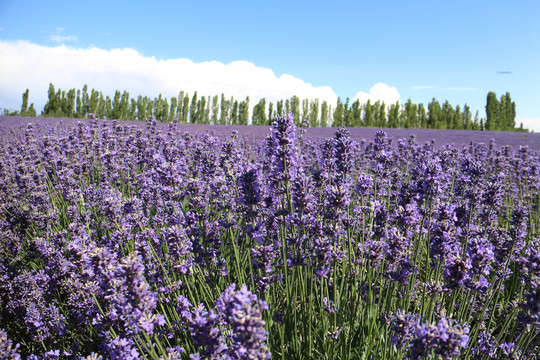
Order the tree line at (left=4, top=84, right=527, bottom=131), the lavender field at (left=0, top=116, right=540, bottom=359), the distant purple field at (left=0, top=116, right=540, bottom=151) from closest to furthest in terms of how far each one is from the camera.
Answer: the lavender field at (left=0, top=116, right=540, bottom=359) < the distant purple field at (left=0, top=116, right=540, bottom=151) < the tree line at (left=4, top=84, right=527, bottom=131)

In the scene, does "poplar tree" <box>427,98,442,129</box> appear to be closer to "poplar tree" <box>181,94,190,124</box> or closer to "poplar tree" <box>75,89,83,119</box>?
"poplar tree" <box>181,94,190,124</box>

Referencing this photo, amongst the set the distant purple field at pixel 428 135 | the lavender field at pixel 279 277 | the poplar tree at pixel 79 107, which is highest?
the poplar tree at pixel 79 107

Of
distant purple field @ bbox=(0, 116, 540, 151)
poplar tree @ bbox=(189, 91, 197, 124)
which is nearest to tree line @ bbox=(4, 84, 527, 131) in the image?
poplar tree @ bbox=(189, 91, 197, 124)

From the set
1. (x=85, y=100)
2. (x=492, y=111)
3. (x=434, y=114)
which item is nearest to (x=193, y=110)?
(x=85, y=100)

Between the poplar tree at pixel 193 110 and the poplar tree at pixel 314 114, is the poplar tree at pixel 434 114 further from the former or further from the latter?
the poplar tree at pixel 193 110

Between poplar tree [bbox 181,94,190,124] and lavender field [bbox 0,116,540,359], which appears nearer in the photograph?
lavender field [bbox 0,116,540,359]

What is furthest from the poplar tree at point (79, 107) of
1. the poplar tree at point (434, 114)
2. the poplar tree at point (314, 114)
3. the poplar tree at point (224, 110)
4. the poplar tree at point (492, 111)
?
the poplar tree at point (492, 111)

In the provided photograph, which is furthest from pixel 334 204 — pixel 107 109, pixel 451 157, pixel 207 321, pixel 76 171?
pixel 107 109

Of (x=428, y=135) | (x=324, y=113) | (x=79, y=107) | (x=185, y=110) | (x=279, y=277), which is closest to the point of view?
(x=279, y=277)

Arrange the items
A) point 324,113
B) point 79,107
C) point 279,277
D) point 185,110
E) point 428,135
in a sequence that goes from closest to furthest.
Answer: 1. point 279,277
2. point 428,135
3. point 79,107
4. point 185,110
5. point 324,113

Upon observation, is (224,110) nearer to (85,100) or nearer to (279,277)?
(85,100)

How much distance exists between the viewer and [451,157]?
5.84 metres

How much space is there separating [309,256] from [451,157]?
4.50m

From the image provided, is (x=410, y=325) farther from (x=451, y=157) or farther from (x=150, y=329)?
(x=451, y=157)
